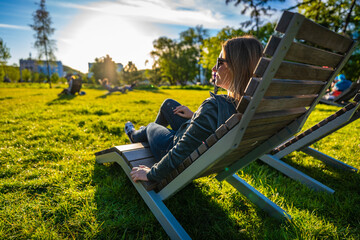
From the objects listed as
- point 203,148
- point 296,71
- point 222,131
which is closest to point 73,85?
point 203,148

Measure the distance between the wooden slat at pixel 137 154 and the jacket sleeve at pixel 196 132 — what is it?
2.05 ft

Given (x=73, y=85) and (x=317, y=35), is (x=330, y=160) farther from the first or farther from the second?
(x=73, y=85)

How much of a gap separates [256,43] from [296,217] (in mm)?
1675

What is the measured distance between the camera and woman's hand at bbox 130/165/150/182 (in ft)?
6.43

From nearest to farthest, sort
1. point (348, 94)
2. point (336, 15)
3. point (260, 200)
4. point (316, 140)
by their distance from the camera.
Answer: point (260, 200) → point (316, 140) → point (348, 94) → point (336, 15)

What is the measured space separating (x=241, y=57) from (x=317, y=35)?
47 cm

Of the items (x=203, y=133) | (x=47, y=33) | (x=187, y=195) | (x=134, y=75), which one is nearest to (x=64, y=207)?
(x=187, y=195)

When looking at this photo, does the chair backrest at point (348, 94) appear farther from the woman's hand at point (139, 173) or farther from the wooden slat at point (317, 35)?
the woman's hand at point (139, 173)

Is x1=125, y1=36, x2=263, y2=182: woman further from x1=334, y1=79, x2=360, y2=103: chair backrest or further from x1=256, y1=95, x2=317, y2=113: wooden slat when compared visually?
x1=334, y1=79, x2=360, y2=103: chair backrest

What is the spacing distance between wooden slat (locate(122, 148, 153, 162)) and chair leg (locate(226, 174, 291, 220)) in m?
1.01

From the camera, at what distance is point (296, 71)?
118 cm

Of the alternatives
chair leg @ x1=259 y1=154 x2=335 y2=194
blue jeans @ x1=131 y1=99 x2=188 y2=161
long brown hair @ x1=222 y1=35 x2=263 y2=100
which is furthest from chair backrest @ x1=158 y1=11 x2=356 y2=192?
chair leg @ x1=259 y1=154 x2=335 y2=194

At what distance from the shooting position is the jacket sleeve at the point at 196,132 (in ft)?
5.07

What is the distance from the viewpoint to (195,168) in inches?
59.9
